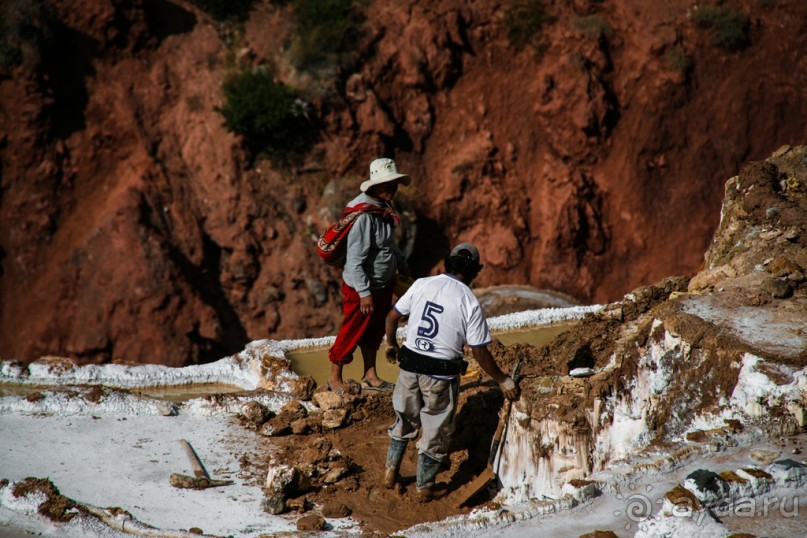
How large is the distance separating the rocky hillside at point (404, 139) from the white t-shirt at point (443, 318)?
10.5 meters

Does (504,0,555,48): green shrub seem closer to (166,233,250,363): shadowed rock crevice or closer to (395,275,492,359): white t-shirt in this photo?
(166,233,250,363): shadowed rock crevice

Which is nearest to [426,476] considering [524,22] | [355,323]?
[355,323]

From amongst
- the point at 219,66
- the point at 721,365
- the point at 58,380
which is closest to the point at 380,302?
the point at 721,365

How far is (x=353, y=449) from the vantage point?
5.71 m

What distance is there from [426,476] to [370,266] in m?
1.63

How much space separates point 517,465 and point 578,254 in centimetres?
1137

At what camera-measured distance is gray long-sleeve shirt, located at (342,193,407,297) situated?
5750 mm

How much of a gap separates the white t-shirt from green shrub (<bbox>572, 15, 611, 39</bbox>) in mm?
12794

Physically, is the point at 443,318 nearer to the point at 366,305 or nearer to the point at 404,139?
the point at 366,305

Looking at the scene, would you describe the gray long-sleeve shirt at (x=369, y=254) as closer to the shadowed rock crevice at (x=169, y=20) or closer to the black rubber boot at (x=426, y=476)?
the black rubber boot at (x=426, y=476)

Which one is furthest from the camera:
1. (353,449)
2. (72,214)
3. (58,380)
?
(72,214)

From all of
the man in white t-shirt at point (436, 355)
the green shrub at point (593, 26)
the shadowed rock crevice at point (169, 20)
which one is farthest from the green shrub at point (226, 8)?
the man in white t-shirt at point (436, 355)

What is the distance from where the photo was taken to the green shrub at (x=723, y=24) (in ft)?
53.2

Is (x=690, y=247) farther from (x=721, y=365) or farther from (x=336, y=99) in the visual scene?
(x=721, y=365)
